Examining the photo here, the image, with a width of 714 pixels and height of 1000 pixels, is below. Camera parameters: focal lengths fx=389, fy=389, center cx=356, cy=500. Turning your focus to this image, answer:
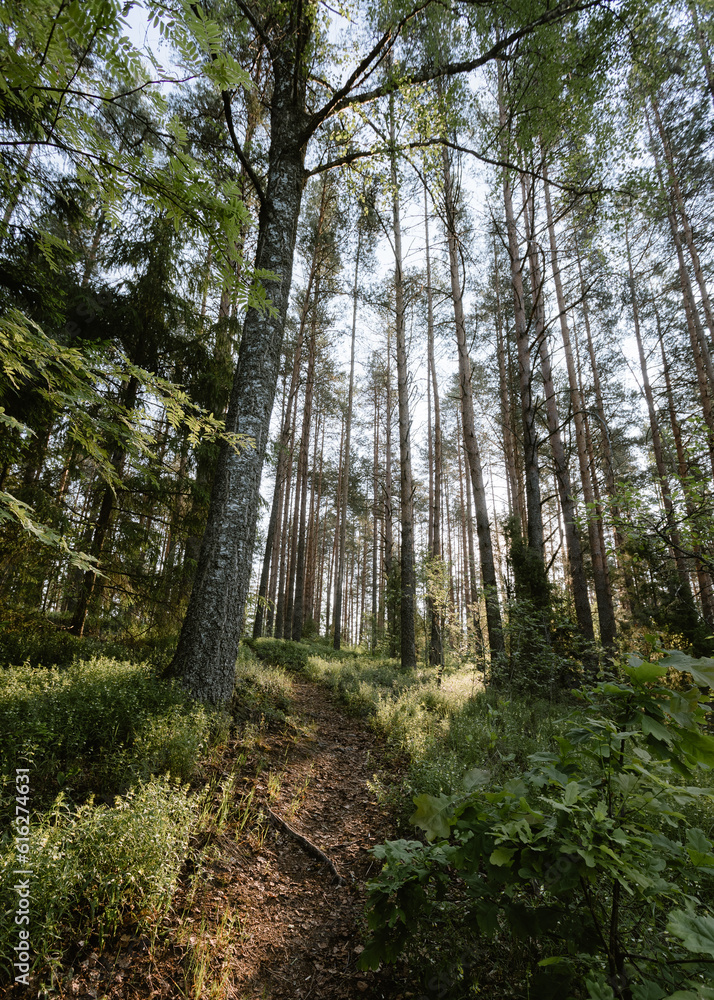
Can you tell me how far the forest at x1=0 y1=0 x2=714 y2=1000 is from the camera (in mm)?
1419

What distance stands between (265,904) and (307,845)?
0.62 metres

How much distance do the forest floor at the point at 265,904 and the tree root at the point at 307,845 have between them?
1.1 inches

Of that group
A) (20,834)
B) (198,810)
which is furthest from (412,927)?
(198,810)

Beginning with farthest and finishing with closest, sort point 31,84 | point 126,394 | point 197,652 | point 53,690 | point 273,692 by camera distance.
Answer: point 126,394 < point 273,692 < point 197,652 < point 53,690 < point 31,84

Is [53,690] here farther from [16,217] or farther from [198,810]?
[16,217]

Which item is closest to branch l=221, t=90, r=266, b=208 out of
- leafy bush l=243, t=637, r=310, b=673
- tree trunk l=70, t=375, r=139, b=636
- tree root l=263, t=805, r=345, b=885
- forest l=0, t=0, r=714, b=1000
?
forest l=0, t=0, r=714, b=1000

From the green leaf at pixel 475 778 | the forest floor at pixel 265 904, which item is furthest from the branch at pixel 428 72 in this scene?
the forest floor at pixel 265 904

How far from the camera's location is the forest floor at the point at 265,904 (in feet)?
5.92

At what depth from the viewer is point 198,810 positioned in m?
2.89

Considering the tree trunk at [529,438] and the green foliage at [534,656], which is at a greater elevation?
the tree trunk at [529,438]

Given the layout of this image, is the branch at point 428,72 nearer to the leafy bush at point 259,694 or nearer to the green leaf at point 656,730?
the green leaf at point 656,730

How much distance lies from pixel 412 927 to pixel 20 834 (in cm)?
197

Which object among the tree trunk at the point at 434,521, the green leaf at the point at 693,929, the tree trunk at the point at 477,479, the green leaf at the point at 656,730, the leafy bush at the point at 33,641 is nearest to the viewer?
the green leaf at the point at 693,929

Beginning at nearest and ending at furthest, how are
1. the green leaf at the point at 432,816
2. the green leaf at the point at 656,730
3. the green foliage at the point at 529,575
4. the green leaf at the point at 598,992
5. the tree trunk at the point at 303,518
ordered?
1. the green leaf at the point at 598,992
2. the green leaf at the point at 656,730
3. the green leaf at the point at 432,816
4. the green foliage at the point at 529,575
5. the tree trunk at the point at 303,518
